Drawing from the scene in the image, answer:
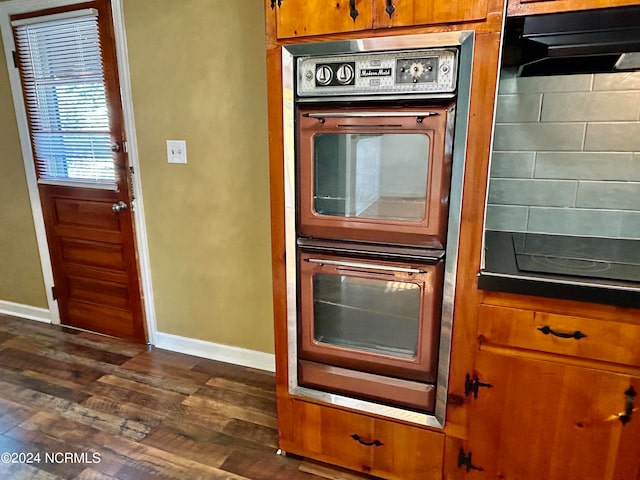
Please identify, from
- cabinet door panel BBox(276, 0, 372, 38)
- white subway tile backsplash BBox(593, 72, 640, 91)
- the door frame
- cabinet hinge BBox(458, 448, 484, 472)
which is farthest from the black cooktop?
the door frame

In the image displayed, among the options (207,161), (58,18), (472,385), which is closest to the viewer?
(472,385)

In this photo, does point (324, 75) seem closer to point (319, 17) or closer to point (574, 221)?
point (319, 17)

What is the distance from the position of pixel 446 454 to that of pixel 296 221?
976 mm

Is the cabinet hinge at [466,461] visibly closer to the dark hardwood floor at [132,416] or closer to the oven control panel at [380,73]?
the dark hardwood floor at [132,416]

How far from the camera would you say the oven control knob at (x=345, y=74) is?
1.34 m

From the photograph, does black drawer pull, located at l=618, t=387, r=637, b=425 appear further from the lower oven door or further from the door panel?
the door panel

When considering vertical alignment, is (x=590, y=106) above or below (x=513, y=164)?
above

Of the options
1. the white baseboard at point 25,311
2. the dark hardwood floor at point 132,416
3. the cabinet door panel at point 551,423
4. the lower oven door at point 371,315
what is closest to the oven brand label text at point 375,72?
the lower oven door at point 371,315

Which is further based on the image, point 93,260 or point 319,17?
point 93,260

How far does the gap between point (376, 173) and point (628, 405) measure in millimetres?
1025

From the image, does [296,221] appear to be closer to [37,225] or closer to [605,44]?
[605,44]

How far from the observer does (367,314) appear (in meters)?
1.60

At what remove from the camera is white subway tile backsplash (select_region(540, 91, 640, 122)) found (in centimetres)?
157

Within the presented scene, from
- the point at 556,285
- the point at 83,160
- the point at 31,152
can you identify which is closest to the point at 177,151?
the point at 83,160
